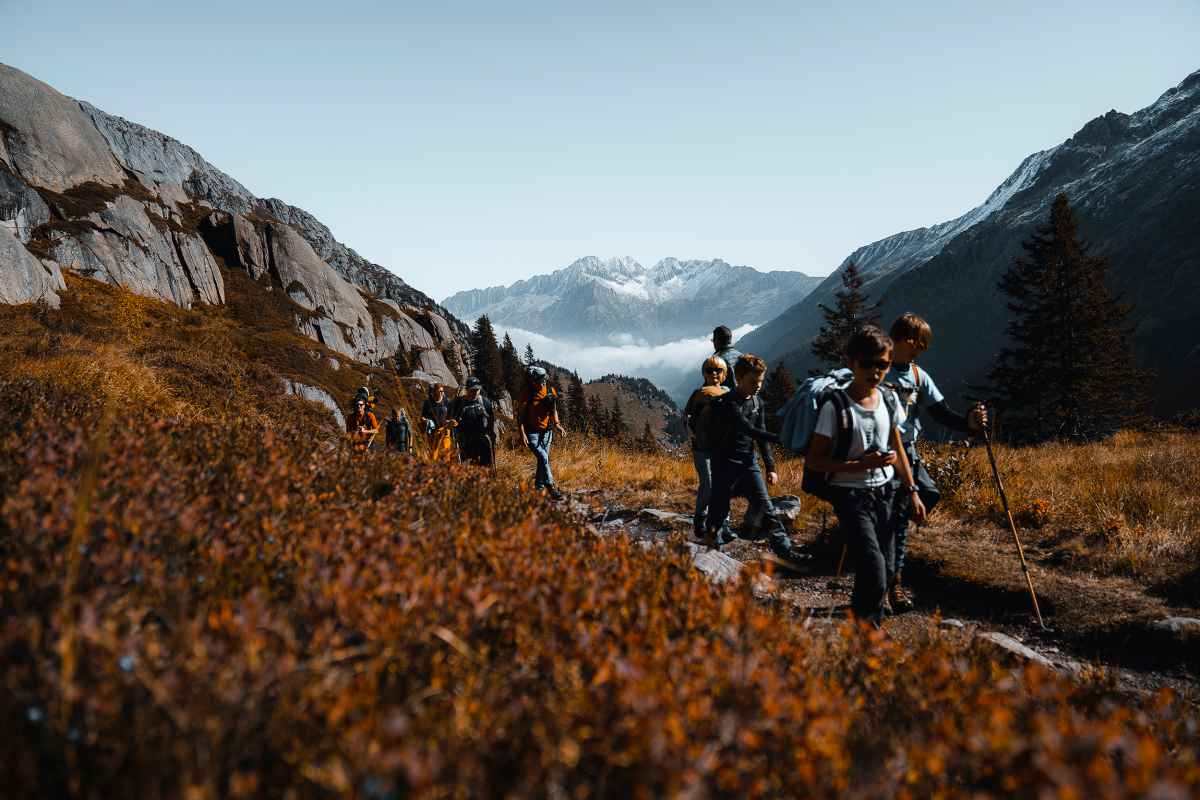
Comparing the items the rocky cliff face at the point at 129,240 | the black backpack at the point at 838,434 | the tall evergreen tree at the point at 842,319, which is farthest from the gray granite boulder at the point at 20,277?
the tall evergreen tree at the point at 842,319

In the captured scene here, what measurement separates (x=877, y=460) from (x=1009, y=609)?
9.36 ft

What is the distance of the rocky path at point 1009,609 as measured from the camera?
405cm

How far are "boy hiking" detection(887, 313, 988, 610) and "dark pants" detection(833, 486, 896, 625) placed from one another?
3.80 feet

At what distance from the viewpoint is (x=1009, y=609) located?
5.37 m

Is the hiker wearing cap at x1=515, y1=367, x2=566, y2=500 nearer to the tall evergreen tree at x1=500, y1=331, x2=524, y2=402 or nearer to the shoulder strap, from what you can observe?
the shoulder strap

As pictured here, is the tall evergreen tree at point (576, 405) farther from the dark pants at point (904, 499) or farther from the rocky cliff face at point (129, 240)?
the dark pants at point (904, 499)

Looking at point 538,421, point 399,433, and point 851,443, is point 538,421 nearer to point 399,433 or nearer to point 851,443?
point 399,433

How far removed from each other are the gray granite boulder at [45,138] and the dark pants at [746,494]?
55.2 m

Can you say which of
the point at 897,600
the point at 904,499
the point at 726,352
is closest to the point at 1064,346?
the point at 726,352

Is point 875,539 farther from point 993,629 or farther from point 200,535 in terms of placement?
point 200,535

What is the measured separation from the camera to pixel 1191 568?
552 centimetres

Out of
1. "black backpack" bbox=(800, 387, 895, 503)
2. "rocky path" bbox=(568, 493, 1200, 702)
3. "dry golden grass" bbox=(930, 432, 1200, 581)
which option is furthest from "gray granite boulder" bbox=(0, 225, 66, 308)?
"dry golden grass" bbox=(930, 432, 1200, 581)

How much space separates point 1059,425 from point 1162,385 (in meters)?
119

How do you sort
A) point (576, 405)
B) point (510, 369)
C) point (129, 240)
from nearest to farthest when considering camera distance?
point (129, 240), point (576, 405), point (510, 369)
